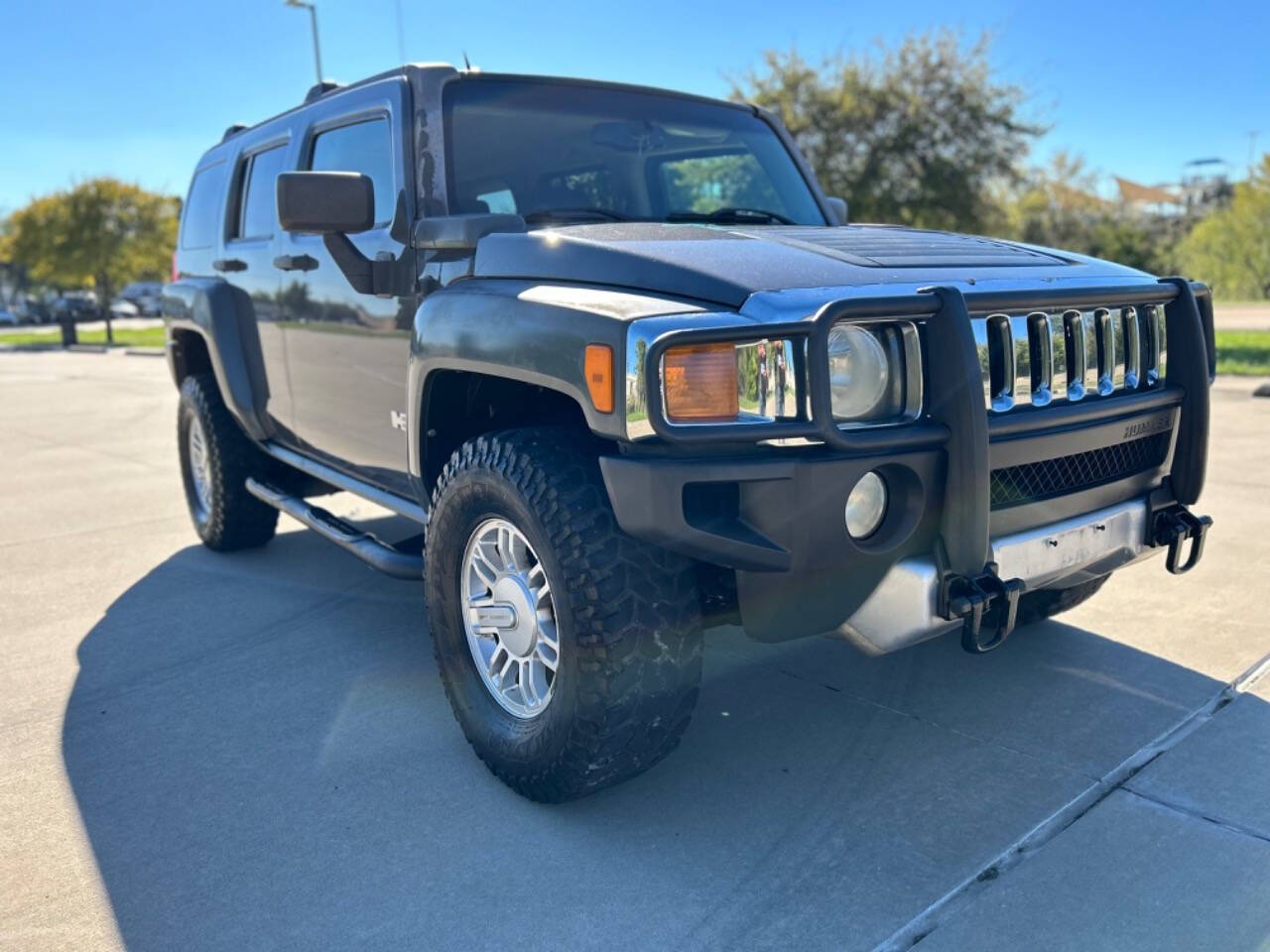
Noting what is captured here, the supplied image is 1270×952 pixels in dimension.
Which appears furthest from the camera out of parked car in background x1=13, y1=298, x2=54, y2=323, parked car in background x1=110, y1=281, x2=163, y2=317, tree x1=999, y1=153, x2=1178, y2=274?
parked car in background x1=13, y1=298, x2=54, y2=323

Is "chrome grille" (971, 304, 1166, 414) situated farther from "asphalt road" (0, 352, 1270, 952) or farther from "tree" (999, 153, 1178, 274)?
"tree" (999, 153, 1178, 274)

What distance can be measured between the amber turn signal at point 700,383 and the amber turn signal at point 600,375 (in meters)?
0.14

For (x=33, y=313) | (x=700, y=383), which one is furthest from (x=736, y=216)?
(x=33, y=313)

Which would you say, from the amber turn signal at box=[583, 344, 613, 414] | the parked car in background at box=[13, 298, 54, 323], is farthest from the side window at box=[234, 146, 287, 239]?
the parked car in background at box=[13, 298, 54, 323]

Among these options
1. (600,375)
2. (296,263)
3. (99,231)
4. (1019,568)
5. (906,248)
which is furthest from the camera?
(99,231)

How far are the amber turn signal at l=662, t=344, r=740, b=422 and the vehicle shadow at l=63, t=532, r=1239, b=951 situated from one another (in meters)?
1.05

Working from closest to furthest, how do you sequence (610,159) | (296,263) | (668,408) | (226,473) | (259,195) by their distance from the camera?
1. (668,408)
2. (610,159)
3. (296,263)
4. (259,195)
5. (226,473)

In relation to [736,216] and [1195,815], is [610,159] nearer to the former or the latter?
[736,216]

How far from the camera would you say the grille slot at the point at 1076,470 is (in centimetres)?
253

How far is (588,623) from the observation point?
2354 mm

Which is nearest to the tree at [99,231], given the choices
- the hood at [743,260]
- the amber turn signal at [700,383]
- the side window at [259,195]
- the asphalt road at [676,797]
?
the side window at [259,195]

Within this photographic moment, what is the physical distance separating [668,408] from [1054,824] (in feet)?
4.60

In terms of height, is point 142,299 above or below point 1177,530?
above

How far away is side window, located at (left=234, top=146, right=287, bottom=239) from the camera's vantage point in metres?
A: 4.37
